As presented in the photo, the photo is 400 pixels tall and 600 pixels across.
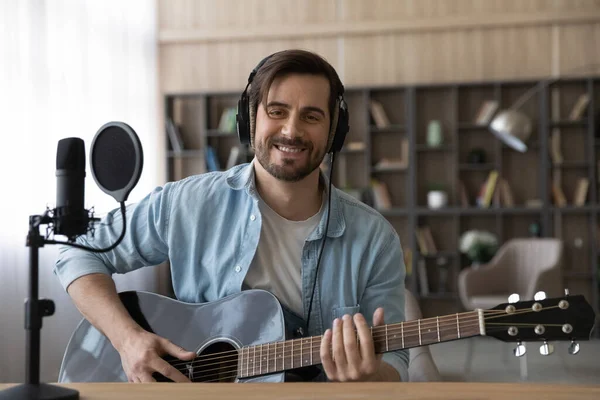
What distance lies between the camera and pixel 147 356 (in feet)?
4.92

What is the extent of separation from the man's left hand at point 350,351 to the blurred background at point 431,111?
4.43 metres

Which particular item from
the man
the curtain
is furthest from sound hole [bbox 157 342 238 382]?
the curtain

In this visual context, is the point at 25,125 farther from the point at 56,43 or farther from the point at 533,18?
the point at 533,18

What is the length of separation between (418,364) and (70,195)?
4.31 ft

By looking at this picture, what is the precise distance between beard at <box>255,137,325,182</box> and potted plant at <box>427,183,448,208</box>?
15.2 feet

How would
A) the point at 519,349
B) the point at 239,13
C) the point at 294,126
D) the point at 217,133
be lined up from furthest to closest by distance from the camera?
the point at 239,13
the point at 217,133
the point at 294,126
the point at 519,349

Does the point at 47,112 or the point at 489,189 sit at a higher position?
the point at 47,112

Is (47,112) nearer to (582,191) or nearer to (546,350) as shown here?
(546,350)

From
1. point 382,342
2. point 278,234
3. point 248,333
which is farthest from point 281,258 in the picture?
point 382,342

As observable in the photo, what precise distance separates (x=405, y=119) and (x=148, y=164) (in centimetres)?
244

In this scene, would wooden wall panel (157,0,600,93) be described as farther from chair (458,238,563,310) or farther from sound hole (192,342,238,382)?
sound hole (192,342,238,382)

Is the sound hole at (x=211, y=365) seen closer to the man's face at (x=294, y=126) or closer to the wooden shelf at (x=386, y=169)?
the man's face at (x=294, y=126)

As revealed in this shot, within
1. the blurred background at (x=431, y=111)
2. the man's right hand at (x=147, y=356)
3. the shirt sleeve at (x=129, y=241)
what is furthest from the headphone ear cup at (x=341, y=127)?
the blurred background at (x=431, y=111)

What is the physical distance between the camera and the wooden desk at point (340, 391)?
1016mm
